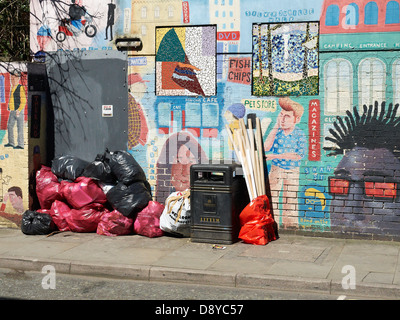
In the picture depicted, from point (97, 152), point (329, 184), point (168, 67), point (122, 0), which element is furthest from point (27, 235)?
point (329, 184)

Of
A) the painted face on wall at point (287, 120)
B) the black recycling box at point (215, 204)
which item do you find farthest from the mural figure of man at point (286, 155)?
the black recycling box at point (215, 204)

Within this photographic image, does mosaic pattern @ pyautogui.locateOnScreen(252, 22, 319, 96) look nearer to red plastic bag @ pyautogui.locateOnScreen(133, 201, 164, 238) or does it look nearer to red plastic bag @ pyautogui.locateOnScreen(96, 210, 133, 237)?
red plastic bag @ pyautogui.locateOnScreen(133, 201, 164, 238)

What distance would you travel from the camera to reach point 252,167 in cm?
952

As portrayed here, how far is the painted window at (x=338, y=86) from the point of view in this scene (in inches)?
367

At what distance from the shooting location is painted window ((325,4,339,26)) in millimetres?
9297

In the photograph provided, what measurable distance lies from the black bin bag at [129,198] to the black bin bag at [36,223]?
113 centimetres

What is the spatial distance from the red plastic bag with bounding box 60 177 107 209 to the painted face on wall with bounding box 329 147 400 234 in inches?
157

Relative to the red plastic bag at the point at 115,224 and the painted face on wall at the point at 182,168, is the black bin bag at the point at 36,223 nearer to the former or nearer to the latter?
the red plastic bag at the point at 115,224

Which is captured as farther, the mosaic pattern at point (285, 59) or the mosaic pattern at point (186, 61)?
the mosaic pattern at point (186, 61)

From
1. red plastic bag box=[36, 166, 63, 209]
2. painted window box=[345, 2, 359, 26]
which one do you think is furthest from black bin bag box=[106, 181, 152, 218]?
painted window box=[345, 2, 359, 26]

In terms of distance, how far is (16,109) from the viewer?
10477mm

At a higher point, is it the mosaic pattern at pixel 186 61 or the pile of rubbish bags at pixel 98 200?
the mosaic pattern at pixel 186 61

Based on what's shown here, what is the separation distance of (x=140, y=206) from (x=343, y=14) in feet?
15.0

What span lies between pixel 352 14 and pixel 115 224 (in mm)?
5160
